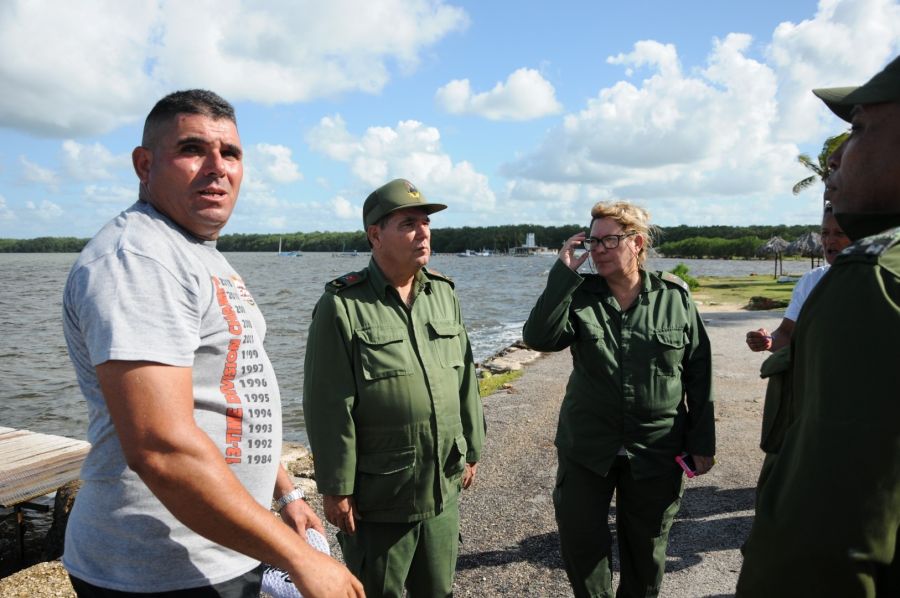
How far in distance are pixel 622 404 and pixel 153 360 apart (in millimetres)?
2618

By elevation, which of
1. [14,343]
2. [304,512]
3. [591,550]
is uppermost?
[304,512]

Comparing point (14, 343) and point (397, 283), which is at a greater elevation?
point (397, 283)

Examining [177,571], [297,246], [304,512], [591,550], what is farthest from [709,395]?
[297,246]

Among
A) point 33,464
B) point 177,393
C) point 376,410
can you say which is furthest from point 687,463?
point 33,464

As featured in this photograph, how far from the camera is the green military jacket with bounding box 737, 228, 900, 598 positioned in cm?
118

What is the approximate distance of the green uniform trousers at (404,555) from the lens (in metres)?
3.07

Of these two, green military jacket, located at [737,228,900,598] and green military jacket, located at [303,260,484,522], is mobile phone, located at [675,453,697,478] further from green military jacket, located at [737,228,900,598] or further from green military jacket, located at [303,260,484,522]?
green military jacket, located at [737,228,900,598]

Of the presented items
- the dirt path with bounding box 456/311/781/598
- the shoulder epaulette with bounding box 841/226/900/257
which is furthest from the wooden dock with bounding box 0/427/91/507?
the shoulder epaulette with bounding box 841/226/900/257

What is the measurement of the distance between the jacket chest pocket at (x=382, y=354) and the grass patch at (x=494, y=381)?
7.14 m

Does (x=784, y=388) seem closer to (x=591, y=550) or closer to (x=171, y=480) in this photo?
(x=171, y=480)

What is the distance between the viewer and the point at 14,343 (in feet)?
68.8

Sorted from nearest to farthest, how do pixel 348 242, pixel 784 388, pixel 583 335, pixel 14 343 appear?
1. pixel 784 388
2. pixel 583 335
3. pixel 14 343
4. pixel 348 242

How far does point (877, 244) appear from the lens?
4.10 feet

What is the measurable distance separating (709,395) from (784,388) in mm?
2144
